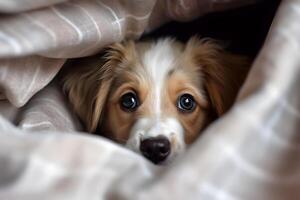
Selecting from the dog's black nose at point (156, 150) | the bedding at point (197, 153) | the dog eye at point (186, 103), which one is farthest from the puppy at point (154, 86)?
the bedding at point (197, 153)

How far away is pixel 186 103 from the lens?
150 centimetres

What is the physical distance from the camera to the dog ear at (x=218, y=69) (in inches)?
59.2

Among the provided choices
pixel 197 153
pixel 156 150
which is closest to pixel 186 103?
pixel 156 150

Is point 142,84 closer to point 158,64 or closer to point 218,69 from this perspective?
point 158,64

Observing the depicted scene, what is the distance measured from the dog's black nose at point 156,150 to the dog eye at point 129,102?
21cm

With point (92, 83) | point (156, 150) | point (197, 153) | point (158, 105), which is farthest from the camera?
point (92, 83)

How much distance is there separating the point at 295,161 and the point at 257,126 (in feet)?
0.26

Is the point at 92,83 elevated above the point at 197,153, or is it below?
below

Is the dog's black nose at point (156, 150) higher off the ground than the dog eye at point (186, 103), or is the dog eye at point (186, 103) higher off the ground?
the dog's black nose at point (156, 150)

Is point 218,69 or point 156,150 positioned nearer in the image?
point 156,150

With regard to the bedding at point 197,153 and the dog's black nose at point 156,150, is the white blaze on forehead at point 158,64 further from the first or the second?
the bedding at point 197,153

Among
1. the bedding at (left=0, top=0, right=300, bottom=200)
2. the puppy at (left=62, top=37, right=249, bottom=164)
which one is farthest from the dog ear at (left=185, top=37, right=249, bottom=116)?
the bedding at (left=0, top=0, right=300, bottom=200)

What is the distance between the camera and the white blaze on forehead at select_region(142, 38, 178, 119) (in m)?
1.46

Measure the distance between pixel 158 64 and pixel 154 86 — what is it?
2.7 inches
